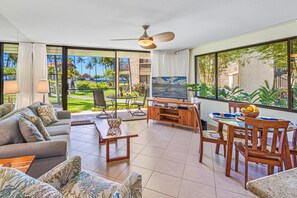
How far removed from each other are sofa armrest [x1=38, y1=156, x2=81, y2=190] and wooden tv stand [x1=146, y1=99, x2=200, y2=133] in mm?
3645

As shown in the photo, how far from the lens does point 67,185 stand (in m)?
1.35

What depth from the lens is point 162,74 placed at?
6270 millimetres

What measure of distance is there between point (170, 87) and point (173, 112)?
30.0 inches

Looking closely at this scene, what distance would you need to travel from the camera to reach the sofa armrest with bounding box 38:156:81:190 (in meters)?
1.27

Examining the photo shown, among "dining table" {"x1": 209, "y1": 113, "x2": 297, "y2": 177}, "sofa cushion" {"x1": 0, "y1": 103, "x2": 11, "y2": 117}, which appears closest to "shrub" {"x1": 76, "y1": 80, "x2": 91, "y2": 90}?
"sofa cushion" {"x1": 0, "y1": 103, "x2": 11, "y2": 117}

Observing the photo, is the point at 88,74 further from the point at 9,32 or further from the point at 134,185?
the point at 134,185

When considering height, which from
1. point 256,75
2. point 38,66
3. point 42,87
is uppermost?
point 38,66

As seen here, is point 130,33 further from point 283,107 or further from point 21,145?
point 283,107

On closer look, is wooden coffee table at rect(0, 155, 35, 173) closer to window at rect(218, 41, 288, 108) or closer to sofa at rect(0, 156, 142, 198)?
sofa at rect(0, 156, 142, 198)

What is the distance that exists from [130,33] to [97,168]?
9.49 ft

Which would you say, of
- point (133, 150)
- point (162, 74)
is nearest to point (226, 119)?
point (133, 150)

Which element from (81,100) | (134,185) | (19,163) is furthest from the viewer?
(81,100)

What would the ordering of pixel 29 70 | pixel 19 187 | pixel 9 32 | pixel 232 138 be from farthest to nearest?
1. pixel 29 70
2. pixel 9 32
3. pixel 232 138
4. pixel 19 187

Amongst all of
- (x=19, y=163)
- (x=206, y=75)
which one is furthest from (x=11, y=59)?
(x=206, y=75)
